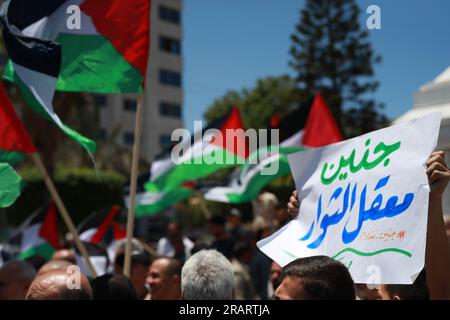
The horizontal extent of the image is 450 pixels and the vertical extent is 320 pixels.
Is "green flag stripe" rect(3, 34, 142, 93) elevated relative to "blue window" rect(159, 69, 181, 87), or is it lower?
elevated

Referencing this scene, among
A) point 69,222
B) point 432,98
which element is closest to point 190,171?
point 69,222

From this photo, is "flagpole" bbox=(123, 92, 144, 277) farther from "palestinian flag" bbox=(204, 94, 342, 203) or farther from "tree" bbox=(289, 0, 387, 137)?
"tree" bbox=(289, 0, 387, 137)

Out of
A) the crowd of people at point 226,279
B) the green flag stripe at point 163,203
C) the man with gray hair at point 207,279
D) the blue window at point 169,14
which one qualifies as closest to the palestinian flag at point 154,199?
the green flag stripe at point 163,203

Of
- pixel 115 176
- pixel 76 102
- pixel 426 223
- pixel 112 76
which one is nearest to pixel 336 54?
pixel 115 176

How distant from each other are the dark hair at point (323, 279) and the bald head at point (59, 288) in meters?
0.93

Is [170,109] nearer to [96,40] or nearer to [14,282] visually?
[96,40]

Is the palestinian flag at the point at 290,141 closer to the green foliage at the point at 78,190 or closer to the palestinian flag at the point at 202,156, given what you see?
the palestinian flag at the point at 202,156

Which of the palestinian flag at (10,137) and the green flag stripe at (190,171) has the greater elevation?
the palestinian flag at (10,137)

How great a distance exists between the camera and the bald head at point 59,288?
8.43 feet

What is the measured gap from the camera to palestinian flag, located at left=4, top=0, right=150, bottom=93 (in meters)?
4.56

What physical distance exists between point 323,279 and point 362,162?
73 centimetres

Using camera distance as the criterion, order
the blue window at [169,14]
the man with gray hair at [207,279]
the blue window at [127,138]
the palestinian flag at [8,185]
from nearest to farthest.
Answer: the man with gray hair at [207,279]
the palestinian flag at [8,185]
the blue window at [127,138]
the blue window at [169,14]

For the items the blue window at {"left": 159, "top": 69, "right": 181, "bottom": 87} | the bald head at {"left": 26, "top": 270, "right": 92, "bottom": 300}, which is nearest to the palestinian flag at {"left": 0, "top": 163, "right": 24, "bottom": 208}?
the bald head at {"left": 26, "top": 270, "right": 92, "bottom": 300}

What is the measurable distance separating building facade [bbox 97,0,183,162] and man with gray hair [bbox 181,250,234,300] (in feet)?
135
